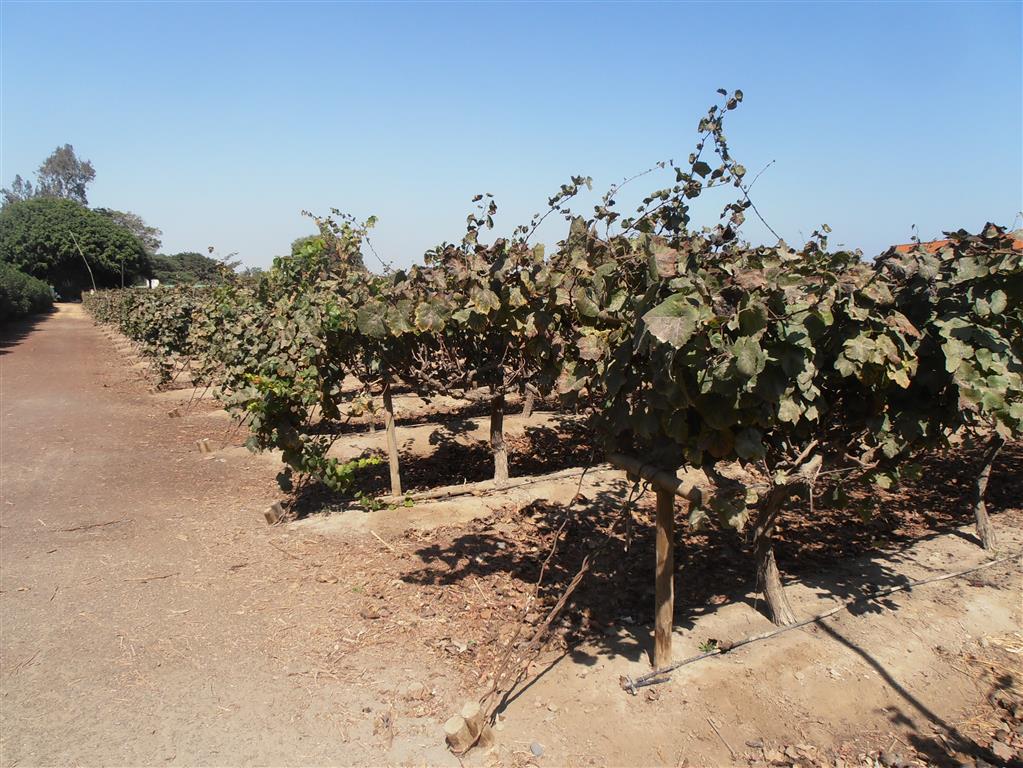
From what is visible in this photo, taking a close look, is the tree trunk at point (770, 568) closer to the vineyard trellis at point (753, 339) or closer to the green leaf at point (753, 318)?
the vineyard trellis at point (753, 339)

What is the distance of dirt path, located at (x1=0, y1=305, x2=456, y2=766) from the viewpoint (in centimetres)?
317

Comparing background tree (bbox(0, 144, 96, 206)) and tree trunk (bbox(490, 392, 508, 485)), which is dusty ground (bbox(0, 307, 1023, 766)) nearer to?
tree trunk (bbox(490, 392, 508, 485))

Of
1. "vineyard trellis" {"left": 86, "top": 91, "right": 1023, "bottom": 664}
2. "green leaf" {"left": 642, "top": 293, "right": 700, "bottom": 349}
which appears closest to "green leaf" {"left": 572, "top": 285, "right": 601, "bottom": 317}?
"vineyard trellis" {"left": 86, "top": 91, "right": 1023, "bottom": 664}

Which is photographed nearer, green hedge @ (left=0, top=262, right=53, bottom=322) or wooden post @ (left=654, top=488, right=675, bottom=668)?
wooden post @ (left=654, top=488, right=675, bottom=668)

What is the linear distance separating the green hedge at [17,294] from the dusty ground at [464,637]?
32.5 m

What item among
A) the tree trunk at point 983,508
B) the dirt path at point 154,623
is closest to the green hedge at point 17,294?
the dirt path at point 154,623

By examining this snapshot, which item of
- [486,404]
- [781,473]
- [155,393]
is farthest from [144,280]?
[781,473]

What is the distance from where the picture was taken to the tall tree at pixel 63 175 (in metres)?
84.2

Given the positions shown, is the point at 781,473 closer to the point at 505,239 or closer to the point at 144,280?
the point at 505,239

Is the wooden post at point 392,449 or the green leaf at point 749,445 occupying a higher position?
the green leaf at point 749,445

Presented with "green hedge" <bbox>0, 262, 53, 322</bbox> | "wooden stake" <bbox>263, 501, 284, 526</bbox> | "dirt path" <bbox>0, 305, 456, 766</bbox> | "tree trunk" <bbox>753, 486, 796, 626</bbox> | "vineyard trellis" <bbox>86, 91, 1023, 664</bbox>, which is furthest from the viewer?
"green hedge" <bbox>0, 262, 53, 322</bbox>

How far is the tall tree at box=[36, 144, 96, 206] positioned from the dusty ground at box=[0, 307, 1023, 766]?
323 feet

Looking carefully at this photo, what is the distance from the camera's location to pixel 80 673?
3787mm

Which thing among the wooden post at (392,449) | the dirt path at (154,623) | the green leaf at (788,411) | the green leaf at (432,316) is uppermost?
the green leaf at (432,316)
